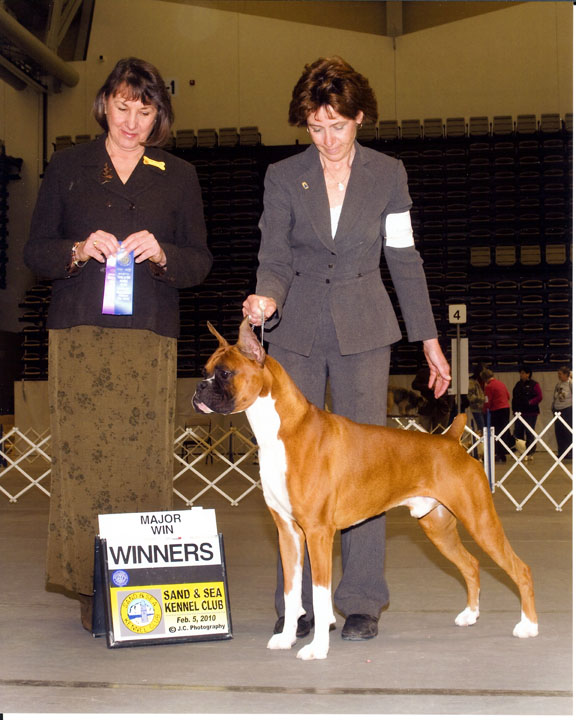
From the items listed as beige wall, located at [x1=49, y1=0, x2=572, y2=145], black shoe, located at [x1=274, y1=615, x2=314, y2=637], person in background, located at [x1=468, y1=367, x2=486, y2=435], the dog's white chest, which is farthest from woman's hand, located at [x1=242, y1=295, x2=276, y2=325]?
beige wall, located at [x1=49, y1=0, x2=572, y2=145]

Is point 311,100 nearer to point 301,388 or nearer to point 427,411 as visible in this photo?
point 301,388

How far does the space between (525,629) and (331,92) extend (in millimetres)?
2064

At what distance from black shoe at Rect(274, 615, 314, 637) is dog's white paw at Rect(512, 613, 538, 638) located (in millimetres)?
756

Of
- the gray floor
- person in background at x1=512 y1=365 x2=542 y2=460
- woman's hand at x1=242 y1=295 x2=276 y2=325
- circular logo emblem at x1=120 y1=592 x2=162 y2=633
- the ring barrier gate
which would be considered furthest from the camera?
person in background at x1=512 y1=365 x2=542 y2=460

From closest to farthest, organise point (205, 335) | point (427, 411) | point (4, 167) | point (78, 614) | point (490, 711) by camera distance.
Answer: point (490, 711)
point (78, 614)
point (427, 411)
point (205, 335)
point (4, 167)

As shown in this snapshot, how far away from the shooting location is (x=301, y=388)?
3.17 m

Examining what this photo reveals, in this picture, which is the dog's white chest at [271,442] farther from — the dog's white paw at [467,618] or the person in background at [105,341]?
the dog's white paw at [467,618]

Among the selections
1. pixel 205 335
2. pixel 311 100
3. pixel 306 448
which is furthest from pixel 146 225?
pixel 205 335

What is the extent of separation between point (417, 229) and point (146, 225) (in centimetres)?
1329

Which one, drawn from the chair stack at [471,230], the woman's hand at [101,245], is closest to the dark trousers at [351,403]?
the woman's hand at [101,245]

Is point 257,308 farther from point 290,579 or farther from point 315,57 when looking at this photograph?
point 315,57

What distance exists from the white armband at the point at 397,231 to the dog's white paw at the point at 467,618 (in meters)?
1.46

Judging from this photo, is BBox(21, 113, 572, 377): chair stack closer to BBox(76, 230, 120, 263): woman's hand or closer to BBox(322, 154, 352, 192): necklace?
BBox(322, 154, 352, 192): necklace

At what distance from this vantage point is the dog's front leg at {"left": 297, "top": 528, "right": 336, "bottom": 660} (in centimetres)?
271
